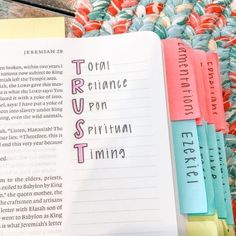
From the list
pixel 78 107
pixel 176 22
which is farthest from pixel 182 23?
pixel 78 107

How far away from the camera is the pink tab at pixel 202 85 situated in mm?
377

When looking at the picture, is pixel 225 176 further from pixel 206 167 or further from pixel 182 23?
pixel 182 23

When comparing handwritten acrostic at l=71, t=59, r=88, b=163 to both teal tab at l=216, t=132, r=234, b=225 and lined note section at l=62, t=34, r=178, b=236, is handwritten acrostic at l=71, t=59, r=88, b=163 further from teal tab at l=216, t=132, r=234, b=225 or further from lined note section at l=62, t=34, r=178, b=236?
teal tab at l=216, t=132, r=234, b=225

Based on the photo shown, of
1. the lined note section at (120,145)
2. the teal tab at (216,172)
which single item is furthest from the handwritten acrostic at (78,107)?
the teal tab at (216,172)

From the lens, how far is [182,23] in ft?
1.36

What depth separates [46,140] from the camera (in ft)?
1.15

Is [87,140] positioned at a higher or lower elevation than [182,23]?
lower

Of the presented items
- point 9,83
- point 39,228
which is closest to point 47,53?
point 9,83

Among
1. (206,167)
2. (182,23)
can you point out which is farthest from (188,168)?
(182,23)

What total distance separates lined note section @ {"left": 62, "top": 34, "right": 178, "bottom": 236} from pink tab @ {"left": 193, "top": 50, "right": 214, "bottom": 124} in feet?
0.12

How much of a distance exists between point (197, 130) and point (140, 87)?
0.06 m

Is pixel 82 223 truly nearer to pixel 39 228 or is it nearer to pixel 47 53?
pixel 39 228

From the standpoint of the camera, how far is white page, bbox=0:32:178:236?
0.33 m

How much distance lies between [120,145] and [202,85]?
9cm
